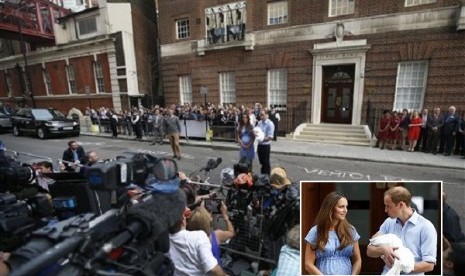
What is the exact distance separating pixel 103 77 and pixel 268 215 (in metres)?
22.8

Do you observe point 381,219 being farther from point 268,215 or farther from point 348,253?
point 268,215

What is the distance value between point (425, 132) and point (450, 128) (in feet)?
2.77

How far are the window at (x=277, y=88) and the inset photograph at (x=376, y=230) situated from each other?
1396 cm

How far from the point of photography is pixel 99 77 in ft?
74.0

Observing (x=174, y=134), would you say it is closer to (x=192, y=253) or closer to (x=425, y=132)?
(x=192, y=253)

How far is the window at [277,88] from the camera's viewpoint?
15281 mm

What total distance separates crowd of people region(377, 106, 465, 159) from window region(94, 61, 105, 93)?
68.5ft

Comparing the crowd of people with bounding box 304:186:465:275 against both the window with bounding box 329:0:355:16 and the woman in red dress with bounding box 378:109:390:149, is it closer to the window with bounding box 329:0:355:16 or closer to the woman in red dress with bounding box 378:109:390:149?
the woman in red dress with bounding box 378:109:390:149

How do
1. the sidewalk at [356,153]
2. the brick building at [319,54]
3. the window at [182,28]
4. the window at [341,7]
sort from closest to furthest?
the sidewalk at [356,153] < the brick building at [319,54] < the window at [341,7] < the window at [182,28]

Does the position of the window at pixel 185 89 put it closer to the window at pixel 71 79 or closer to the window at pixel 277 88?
the window at pixel 277 88

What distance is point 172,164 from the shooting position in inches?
80.4

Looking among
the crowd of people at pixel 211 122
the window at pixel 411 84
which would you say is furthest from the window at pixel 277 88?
the window at pixel 411 84

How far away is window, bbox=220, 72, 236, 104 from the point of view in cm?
1691

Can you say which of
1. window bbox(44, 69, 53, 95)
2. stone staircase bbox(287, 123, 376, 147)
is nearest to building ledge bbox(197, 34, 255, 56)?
stone staircase bbox(287, 123, 376, 147)
